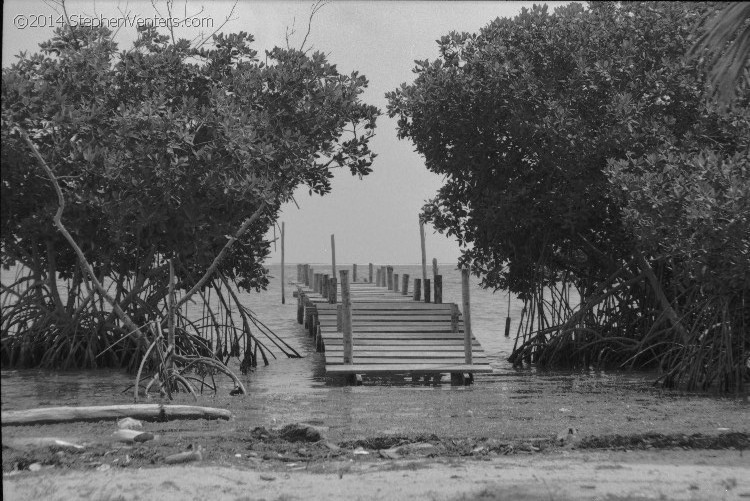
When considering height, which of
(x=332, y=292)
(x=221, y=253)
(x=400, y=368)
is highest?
(x=332, y=292)

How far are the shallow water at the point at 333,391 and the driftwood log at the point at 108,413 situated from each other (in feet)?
1.91

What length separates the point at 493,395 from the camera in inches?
508

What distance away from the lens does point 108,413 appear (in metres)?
9.60

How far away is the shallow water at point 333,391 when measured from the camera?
11.4m

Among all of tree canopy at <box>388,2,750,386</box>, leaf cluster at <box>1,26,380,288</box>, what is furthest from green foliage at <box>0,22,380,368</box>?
tree canopy at <box>388,2,750,386</box>

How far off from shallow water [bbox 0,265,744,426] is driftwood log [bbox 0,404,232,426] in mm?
582

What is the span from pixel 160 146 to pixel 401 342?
5011mm

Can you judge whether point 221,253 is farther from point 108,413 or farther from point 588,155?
point 588,155

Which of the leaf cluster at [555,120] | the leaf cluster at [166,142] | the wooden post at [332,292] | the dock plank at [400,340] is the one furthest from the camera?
the wooden post at [332,292]

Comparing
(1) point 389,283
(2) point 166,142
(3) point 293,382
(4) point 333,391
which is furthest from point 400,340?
(1) point 389,283

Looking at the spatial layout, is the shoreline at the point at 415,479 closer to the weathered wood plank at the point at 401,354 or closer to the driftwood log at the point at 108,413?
the driftwood log at the point at 108,413

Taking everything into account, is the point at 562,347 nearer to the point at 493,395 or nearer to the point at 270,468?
the point at 493,395

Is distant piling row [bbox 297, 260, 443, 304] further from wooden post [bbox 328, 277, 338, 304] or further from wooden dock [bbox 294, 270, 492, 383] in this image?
wooden dock [bbox 294, 270, 492, 383]

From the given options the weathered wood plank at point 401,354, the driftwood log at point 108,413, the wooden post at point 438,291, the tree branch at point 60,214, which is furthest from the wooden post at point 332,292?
the driftwood log at point 108,413
